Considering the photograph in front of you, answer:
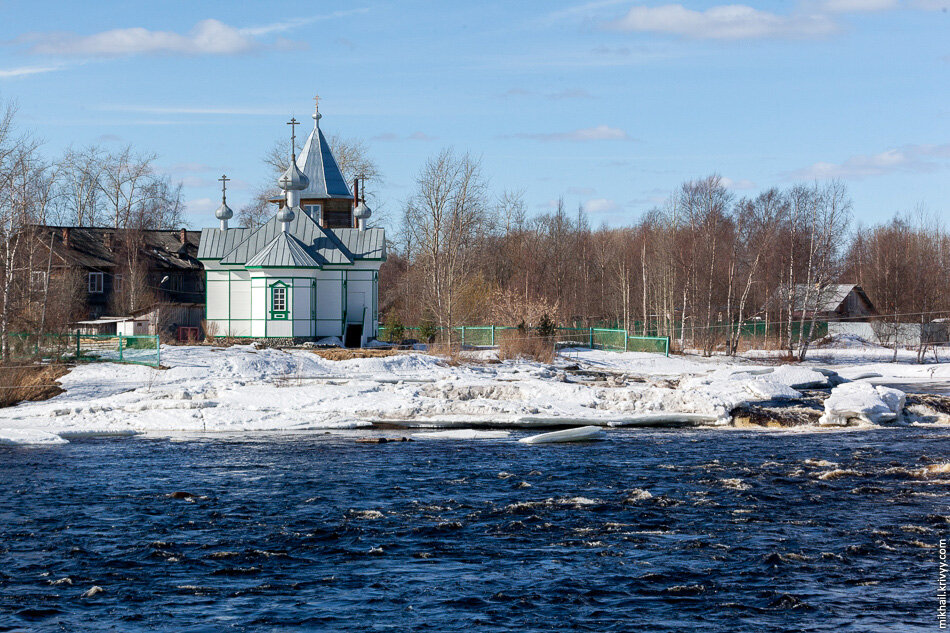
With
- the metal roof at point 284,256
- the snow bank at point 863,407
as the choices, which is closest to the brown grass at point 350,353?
the metal roof at point 284,256

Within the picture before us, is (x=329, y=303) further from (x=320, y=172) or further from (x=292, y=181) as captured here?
(x=320, y=172)

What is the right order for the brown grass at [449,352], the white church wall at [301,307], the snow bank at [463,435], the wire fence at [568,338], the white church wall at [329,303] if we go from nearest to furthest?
the snow bank at [463,435], the brown grass at [449,352], the white church wall at [301,307], the wire fence at [568,338], the white church wall at [329,303]

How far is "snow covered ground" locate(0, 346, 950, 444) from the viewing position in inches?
926

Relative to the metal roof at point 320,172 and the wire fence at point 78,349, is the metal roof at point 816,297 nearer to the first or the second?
the metal roof at point 320,172

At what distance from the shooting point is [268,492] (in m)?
16.1

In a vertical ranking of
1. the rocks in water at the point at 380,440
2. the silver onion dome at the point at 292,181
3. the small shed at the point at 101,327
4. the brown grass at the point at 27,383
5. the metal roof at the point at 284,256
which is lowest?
the rocks in water at the point at 380,440

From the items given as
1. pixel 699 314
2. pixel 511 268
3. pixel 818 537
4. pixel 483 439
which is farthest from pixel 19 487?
pixel 511 268

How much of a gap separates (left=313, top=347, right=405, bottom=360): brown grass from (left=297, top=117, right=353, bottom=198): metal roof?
12.1 metres

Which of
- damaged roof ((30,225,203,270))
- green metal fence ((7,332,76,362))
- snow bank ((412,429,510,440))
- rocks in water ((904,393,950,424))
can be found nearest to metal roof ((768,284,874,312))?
rocks in water ((904,393,950,424))

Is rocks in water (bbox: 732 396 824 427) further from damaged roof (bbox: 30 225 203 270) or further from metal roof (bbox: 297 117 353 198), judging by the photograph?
damaged roof (bbox: 30 225 203 270)

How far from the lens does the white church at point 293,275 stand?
39.4m

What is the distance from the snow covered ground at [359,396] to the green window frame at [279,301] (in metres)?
7.32

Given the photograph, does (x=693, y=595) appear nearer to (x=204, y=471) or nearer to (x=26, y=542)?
(x=26, y=542)

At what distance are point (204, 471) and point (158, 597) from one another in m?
7.18
